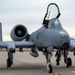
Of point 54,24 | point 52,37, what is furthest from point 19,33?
point 52,37

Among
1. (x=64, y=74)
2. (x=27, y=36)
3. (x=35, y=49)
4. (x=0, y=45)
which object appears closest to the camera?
(x=64, y=74)

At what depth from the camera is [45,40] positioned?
16.3 m

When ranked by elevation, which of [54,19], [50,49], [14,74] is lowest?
[14,74]

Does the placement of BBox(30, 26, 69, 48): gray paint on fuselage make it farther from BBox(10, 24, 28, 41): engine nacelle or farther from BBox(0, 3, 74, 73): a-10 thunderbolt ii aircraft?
BBox(10, 24, 28, 41): engine nacelle

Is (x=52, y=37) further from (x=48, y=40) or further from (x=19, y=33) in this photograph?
(x=19, y=33)

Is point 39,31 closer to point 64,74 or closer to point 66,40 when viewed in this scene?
point 66,40

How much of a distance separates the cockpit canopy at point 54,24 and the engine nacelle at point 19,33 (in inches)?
179

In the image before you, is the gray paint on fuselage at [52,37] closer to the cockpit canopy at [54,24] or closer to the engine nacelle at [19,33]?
the cockpit canopy at [54,24]

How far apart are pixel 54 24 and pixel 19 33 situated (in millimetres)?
5307

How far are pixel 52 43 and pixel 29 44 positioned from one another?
2.77 meters

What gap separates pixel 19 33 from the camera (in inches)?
832

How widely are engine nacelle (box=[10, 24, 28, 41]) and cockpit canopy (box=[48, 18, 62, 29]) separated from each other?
455cm

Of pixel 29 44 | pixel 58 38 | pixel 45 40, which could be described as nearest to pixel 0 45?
pixel 29 44

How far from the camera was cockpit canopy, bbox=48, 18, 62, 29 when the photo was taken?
638 inches
